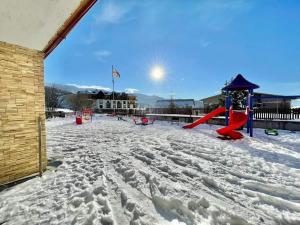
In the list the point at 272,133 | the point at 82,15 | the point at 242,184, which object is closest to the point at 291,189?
the point at 242,184

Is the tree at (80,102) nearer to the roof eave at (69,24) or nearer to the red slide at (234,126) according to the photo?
the red slide at (234,126)

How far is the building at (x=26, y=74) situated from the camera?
2.95 metres

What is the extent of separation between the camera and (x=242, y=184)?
333 cm

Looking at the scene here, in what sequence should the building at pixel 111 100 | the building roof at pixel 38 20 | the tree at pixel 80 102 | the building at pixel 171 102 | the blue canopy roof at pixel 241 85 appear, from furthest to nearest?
1. the building at pixel 111 100
2. the tree at pixel 80 102
3. the building at pixel 171 102
4. the blue canopy roof at pixel 241 85
5. the building roof at pixel 38 20

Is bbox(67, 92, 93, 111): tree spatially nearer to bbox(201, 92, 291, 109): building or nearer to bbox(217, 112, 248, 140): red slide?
bbox(201, 92, 291, 109): building

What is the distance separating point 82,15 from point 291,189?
5.18 metres

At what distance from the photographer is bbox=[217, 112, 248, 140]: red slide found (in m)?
8.16

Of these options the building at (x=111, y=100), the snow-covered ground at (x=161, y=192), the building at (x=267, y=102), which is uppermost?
the building at (x=111, y=100)

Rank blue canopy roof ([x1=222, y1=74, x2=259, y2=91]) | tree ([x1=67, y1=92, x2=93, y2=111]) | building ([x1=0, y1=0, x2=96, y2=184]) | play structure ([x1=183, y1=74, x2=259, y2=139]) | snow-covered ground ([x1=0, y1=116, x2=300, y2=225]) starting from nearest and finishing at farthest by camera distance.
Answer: snow-covered ground ([x1=0, y1=116, x2=300, y2=225])
building ([x1=0, y1=0, x2=96, y2=184])
play structure ([x1=183, y1=74, x2=259, y2=139])
blue canopy roof ([x1=222, y1=74, x2=259, y2=91])
tree ([x1=67, y1=92, x2=93, y2=111])

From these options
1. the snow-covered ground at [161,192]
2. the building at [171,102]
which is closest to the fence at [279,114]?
the snow-covered ground at [161,192]

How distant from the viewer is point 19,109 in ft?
11.9

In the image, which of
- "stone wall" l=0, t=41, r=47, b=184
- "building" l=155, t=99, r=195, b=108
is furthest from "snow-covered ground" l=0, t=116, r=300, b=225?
"building" l=155, t=99, r=195, b=108

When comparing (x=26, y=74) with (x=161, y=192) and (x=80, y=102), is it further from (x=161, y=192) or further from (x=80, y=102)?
(x=80, y=102)

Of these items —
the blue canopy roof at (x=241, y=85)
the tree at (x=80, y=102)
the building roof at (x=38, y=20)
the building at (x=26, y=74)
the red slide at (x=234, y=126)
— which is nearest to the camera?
the building roof at (x=38, y=20)
